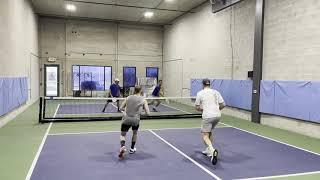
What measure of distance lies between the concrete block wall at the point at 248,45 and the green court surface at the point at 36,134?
0.92m

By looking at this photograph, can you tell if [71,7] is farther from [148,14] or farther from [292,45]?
[292,45]

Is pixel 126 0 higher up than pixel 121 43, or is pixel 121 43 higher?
pixel 126 0

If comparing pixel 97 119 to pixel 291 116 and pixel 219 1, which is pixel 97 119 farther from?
pixel 219 1

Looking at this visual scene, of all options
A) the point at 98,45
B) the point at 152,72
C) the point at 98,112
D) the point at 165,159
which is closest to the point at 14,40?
the point at 98,112

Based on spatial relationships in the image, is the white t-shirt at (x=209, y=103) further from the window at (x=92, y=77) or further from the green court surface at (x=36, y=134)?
the window at (x=92, y=77)

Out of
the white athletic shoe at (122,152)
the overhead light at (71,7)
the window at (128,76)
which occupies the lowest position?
the white athletic shoe at (122,152)

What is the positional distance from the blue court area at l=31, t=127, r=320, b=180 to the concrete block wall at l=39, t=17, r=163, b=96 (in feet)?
48.7

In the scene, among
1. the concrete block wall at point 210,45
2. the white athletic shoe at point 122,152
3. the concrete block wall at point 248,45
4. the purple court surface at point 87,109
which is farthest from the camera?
the purple court surface at point 87,109

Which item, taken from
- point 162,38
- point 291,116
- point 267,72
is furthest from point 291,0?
point 162,38

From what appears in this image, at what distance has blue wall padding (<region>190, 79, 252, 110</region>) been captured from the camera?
1245cm

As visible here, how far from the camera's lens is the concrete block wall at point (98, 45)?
21.9m

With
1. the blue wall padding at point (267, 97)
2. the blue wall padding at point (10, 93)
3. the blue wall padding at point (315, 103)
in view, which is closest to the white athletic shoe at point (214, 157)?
the blue wall padding at point (315, 103)

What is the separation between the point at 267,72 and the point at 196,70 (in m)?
7.01

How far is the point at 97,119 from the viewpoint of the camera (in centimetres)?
1155
